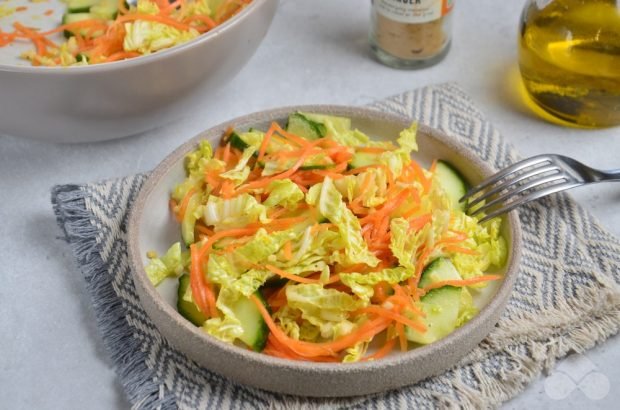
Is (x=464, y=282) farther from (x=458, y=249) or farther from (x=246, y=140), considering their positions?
(x=246, y=140)

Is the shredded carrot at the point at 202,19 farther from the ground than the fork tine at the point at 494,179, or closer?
farther from the ground

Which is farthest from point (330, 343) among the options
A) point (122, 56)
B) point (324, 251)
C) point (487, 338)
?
point (122, 56)

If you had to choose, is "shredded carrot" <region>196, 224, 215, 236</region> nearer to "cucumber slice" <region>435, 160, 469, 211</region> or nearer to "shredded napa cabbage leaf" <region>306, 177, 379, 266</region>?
"shredded napa cabbage leaf" <region>306, 177, 379, 266</region>

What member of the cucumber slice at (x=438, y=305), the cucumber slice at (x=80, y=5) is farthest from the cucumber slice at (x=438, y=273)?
the cucumber slice at (x=80, y=5)

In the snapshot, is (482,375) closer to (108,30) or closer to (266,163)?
(266,163)

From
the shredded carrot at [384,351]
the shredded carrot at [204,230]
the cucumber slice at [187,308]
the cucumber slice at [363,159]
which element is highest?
the cucumber slice at [363,159]

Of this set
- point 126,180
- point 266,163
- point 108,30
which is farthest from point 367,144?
point 108,30

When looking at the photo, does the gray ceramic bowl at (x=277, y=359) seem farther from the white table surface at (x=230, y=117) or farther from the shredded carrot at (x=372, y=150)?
the shredded carrot at (x=372, y=150)
